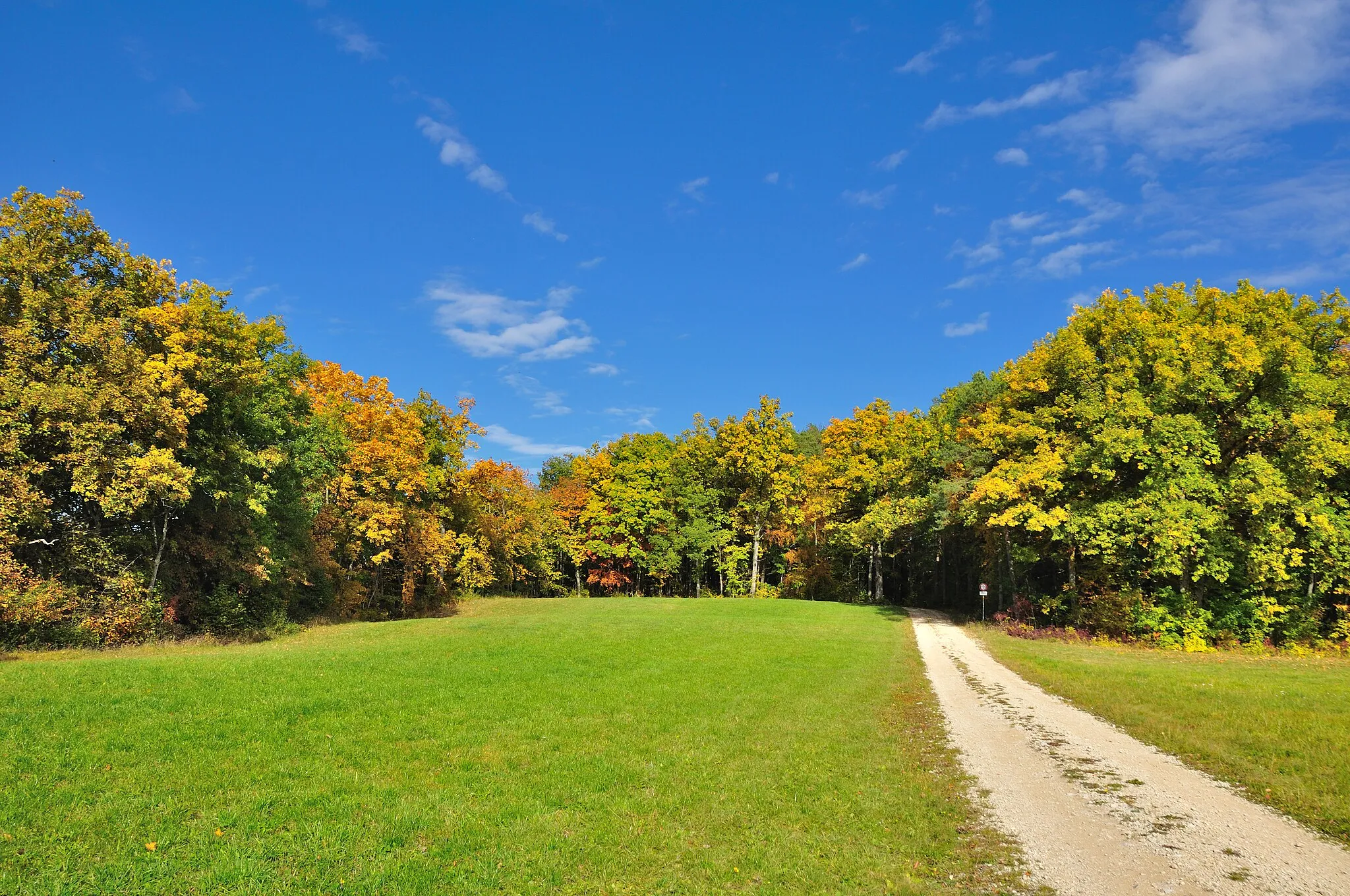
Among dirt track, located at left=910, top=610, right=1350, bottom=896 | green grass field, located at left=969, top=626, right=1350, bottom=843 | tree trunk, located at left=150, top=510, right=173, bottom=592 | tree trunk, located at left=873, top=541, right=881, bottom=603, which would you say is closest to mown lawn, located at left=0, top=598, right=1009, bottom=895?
dirt track, located at left=910, top=610, right=1350, bottom=896

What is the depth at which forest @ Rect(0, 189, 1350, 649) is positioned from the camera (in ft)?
66.0

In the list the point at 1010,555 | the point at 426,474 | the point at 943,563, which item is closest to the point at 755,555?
the point at 943,563

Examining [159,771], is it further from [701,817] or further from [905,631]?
[905,631]

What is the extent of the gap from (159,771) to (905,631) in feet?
95.9

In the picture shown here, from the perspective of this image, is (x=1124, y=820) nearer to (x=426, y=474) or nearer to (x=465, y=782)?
(x=465, y=782)

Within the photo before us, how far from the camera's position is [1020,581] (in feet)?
123

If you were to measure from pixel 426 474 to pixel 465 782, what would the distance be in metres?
33.8

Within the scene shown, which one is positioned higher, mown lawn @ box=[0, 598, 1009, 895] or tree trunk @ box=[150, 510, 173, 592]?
tree trunk @ box=[150, 510, 173, 592]

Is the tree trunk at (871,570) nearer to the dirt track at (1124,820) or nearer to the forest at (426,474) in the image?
the forest at (426,474)

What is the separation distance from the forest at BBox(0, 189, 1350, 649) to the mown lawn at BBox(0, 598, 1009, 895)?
6.20 m

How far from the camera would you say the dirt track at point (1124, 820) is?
6184 mm

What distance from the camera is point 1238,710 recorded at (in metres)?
13.3

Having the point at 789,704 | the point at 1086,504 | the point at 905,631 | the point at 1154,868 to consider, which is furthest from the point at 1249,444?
the point at 1154,868

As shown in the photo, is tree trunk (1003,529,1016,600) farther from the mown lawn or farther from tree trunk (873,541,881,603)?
the mown lawn
